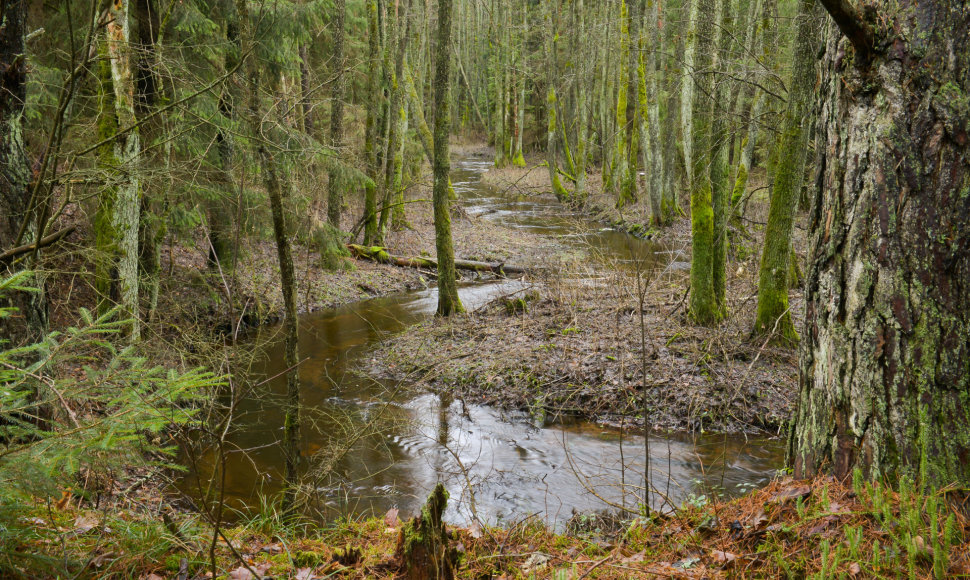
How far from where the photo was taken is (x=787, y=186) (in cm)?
740

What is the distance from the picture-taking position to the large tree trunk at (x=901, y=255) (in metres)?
2.26

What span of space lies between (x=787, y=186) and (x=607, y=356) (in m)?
3.22

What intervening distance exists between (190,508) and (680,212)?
17070mm

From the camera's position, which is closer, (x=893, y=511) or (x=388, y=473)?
(x=893, y=511)

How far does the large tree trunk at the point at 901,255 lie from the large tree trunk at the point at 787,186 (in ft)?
15.7

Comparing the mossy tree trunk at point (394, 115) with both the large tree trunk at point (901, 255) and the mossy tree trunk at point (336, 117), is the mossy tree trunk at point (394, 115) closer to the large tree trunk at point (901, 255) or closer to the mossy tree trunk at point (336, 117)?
the mossy tree trunk at point (336, 117)

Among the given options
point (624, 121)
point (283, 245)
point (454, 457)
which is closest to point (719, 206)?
point (454, 457)

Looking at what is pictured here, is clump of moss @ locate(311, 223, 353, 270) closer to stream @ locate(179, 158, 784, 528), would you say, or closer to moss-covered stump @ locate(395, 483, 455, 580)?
stream @ locate(179, 158, 784, 528)

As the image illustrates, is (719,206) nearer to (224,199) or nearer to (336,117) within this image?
(224,199)

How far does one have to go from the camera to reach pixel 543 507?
5312 mm

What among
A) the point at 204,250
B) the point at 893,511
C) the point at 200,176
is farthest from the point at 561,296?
the point at 893,511

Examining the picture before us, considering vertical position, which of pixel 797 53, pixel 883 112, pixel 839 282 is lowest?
pixel 839 282

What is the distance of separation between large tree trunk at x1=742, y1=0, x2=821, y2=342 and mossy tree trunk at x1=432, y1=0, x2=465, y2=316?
191 inches

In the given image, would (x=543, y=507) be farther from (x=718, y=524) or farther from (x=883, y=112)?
(x=883, y=112)
